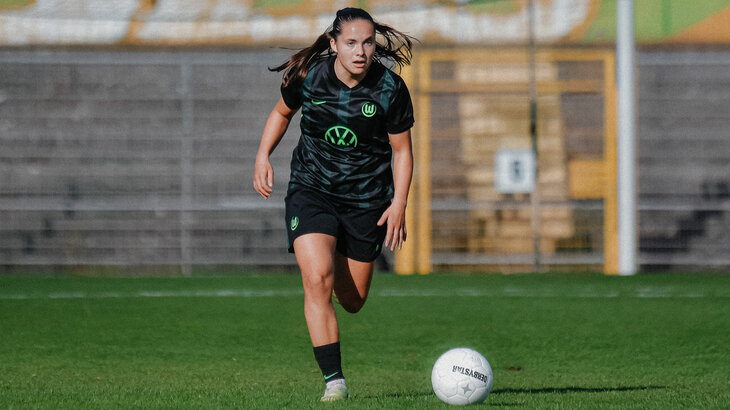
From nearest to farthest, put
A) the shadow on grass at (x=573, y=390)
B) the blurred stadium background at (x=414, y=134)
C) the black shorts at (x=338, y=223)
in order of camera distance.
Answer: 1. the black shorts at (x=338, y=223)
2. the shadow on grass at (x=573, y=390)
3. the blurred stadium background at (x=414, y=134)

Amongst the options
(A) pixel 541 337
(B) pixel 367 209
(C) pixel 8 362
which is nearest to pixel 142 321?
(C) pixel 8 362

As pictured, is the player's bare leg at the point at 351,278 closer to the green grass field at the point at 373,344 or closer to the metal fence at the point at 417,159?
the green grass field at the point at 373,344

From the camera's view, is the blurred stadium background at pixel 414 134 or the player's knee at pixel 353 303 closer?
the player's knee at pixel 353 303

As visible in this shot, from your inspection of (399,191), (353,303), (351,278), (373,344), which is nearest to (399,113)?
(399,191)

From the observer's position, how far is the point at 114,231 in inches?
583

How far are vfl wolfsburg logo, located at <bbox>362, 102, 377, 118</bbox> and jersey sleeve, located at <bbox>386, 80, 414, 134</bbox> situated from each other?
0.29 ft

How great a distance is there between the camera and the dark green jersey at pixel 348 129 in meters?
5.53

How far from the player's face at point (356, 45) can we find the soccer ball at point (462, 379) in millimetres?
1431

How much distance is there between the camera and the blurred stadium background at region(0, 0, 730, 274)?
14578mm

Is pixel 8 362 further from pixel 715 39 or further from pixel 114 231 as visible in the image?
pixel 715 39

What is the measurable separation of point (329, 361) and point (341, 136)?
1.10 meters

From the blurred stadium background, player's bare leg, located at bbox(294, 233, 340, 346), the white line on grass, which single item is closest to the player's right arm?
player's bare leg, located at bbox(294, 233, 340, 346)

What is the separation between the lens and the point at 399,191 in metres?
5.53

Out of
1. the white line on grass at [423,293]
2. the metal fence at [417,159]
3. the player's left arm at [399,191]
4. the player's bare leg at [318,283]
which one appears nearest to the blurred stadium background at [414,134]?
the metal fence at [417,159]
